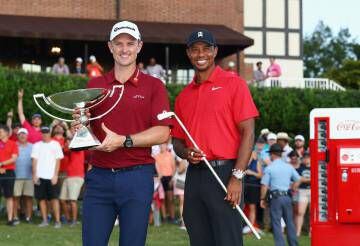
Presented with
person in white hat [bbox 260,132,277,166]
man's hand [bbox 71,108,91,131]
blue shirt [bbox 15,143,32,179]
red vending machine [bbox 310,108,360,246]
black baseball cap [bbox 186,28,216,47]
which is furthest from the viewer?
person in white hat [bbox 260,132,277,166]

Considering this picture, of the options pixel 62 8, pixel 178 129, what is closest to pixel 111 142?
pixel 178 129

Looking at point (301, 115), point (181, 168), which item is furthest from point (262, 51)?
point (181, 168)

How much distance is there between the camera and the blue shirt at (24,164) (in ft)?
52.1

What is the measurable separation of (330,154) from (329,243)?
86 cm

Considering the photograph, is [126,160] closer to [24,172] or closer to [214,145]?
[214,145]

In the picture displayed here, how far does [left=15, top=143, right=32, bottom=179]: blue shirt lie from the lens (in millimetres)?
15875

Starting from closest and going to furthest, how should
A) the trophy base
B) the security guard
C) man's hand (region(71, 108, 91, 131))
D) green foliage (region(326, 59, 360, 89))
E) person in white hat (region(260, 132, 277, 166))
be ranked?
the trophy base < man's hand (region(71, 108, 91, 131)) < the security guard < person in white hat (region(260, 132, 277, 166)) < green foliage (region(326, 59, 360, 89))

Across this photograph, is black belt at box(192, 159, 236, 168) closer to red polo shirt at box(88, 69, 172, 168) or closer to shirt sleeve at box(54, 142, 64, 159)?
red polo shirt at box(88, 69, 172, 168)

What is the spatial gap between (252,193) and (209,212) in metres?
9.37

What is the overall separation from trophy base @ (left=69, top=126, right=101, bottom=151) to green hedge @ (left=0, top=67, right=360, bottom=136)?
738 inches

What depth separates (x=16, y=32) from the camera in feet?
93.7

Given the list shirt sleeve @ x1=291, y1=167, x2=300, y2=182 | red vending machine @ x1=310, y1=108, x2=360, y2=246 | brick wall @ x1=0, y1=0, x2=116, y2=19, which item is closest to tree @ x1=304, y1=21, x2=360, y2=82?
brick wall @ x1=0, y1=0, x2=116, y2=19

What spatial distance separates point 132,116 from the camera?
5969mm

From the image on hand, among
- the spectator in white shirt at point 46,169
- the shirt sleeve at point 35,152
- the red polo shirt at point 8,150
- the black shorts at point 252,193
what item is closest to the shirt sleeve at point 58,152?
the spectator in white shirt at point 46,169
